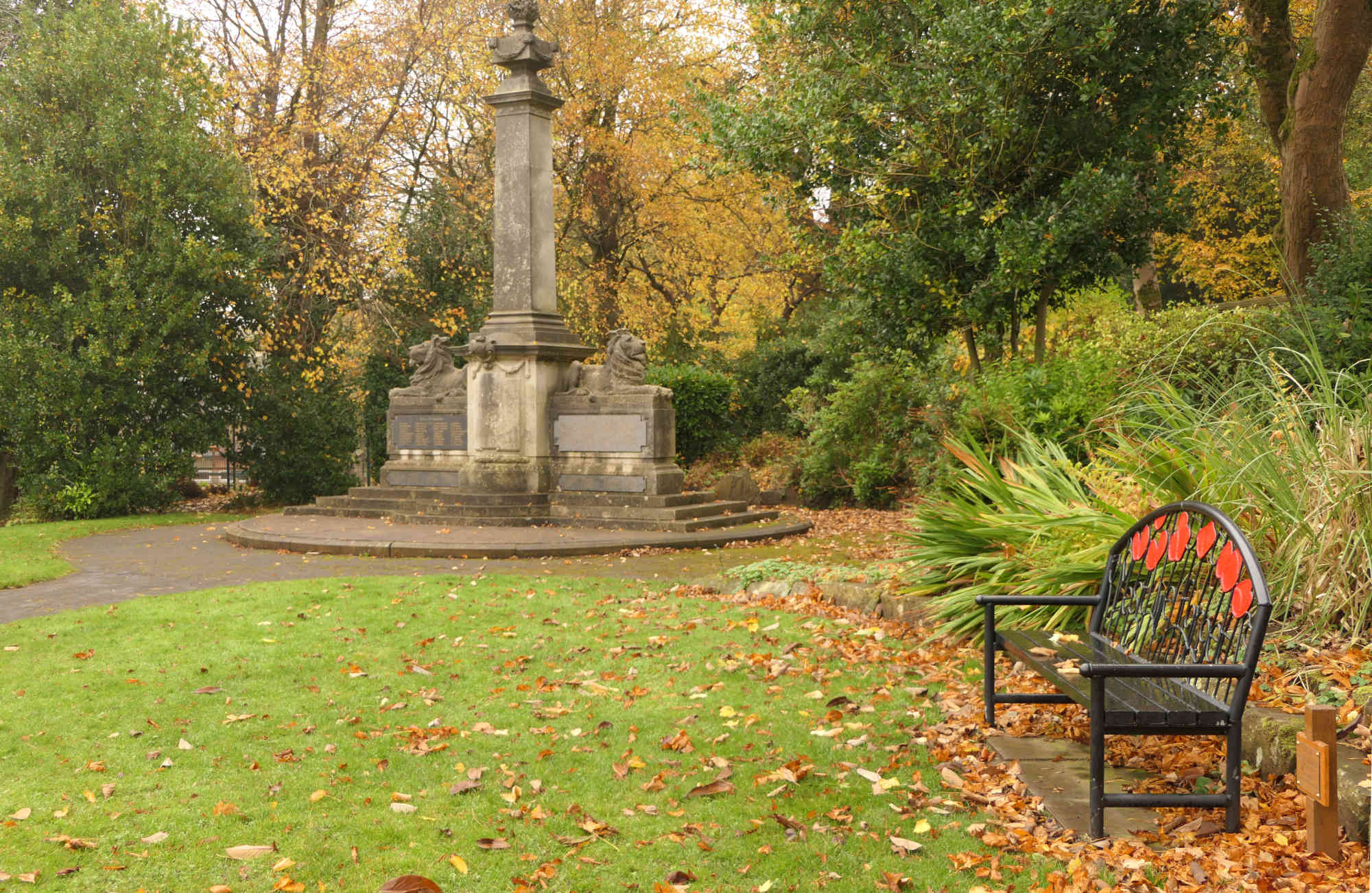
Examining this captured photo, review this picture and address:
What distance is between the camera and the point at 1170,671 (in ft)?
11.3

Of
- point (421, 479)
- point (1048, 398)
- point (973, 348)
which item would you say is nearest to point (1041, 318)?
point (973, 348)

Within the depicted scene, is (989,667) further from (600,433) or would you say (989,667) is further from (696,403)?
(696,403)

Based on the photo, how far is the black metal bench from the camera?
3.49 meters

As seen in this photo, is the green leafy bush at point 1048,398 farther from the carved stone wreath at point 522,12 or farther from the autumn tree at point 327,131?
the autumn tree at point 327,131

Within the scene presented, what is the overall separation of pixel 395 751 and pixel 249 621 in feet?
10.8

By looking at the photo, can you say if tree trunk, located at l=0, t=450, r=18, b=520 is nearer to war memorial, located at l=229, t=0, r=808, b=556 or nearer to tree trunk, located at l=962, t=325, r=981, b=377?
war memorial, located at l=229, t=0, r=808, b=556

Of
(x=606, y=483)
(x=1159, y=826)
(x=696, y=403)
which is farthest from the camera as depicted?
(x=696, y=403)

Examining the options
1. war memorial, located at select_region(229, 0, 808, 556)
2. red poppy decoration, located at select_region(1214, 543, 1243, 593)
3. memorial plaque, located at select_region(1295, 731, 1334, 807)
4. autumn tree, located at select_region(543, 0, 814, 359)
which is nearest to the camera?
memorial plaque, located at select_region(1295, 731, 1334, 807)

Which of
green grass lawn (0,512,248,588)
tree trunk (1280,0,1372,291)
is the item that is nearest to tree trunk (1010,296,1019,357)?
tree trunk (1280,0,1372,291)

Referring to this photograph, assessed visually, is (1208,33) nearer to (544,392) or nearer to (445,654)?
(544,392)

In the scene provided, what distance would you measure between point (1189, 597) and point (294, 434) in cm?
1710

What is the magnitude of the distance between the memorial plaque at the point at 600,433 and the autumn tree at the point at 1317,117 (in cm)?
785

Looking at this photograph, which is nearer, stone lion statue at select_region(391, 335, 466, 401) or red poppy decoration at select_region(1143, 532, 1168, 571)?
red poppy decoration at select_region(1143, 532, 1168, 571)

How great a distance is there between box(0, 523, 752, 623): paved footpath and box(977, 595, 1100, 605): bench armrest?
5.11m
